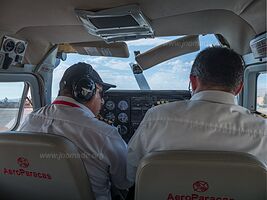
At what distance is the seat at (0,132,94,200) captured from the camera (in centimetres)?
137

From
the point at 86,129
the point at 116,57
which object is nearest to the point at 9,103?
the point at 116,57

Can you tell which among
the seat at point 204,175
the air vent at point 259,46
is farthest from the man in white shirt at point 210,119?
the air vent at point 259,46

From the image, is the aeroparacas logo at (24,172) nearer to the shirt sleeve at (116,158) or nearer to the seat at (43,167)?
the seat at (43,167)

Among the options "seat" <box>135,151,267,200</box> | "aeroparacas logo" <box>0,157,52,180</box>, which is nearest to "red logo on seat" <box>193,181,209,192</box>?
"seat" <box>135,151,267,200</box>

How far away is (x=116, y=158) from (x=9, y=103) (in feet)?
5.22

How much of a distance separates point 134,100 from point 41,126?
4.37ft

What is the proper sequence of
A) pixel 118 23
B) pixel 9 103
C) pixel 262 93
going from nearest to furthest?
pixel 118 23, pixel 262 93, pixel 9 103

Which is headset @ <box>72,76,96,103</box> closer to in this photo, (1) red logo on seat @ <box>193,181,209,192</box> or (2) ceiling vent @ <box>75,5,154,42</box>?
(2) ceiling vent @ <box>75,5,154,42</box>

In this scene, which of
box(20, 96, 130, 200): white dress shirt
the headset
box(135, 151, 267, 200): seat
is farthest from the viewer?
the headset

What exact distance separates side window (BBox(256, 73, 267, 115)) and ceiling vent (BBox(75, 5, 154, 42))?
950mm

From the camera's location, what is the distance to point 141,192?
49.3 inches

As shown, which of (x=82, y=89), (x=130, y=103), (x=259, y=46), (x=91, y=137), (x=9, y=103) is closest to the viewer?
(x=91, y=137)

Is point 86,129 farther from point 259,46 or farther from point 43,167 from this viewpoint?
point 259,46

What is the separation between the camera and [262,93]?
7.91 feet
